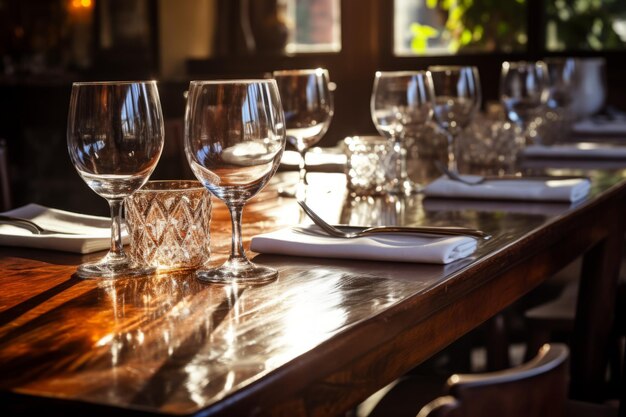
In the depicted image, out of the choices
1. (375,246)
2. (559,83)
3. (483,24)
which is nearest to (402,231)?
(375,246)

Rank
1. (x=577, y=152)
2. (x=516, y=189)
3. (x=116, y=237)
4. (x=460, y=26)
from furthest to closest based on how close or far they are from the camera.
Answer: (x=460, y=26)
(x=577, y=152)
(x=516, y=189)
(x=116, y=237)

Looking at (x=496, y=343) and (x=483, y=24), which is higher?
(x=483, y=24)

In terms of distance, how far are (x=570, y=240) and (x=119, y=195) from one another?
0.75 meters

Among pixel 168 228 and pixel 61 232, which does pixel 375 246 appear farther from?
pixel 61 232

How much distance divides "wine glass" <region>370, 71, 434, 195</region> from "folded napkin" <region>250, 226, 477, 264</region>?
1.78ft

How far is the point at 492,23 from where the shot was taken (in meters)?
5.58

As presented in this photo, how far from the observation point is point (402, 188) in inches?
66.1

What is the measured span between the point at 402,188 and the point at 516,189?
0.64 ft

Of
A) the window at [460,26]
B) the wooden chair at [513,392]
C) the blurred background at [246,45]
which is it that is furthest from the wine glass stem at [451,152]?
the window at [460,26]

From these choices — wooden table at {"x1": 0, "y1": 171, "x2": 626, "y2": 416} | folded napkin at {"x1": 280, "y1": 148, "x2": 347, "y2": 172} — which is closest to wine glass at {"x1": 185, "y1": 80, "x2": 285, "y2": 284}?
wooden table at {"x1": 0, "y1": 171, "x2": 626, "y2": 416}

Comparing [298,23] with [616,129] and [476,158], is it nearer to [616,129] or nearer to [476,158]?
[616,129]

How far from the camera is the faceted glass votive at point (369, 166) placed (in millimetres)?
1624

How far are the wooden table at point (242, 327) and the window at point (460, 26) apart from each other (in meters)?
4.35

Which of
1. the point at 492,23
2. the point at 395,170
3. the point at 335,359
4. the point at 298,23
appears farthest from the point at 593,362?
the point at 298,23
